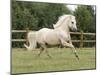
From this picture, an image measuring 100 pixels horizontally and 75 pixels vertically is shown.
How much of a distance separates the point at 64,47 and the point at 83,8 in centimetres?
62

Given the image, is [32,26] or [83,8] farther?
[83,8]

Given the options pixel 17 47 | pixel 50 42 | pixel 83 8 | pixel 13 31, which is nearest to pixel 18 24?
pixel 13 31

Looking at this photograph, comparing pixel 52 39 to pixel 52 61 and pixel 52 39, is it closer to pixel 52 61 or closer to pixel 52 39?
pixel 52 39

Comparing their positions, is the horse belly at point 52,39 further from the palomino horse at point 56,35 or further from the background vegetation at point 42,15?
the background vegetation at point 42,15

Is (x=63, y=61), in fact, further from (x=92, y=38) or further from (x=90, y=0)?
(x=90, y=0)

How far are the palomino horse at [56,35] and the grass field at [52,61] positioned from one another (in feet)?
0.27

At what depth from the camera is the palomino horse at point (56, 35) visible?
3055 millimetres

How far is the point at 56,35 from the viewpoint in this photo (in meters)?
3.18

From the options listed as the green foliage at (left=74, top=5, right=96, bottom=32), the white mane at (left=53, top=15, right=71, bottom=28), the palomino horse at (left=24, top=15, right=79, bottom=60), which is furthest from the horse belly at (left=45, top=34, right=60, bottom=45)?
the green foliage at (left=74, top=5, right=96, bottom=32)

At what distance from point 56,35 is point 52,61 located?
356 millimetres

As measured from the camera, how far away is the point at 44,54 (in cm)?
309

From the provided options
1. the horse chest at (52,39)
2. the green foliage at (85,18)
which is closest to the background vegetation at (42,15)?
the green foliage at (85,18)

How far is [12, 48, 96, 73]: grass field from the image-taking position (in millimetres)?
2957

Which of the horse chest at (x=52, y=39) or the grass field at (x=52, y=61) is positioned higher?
the horse chest at (x=52, y=39)
